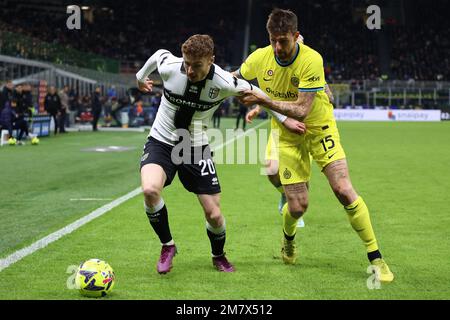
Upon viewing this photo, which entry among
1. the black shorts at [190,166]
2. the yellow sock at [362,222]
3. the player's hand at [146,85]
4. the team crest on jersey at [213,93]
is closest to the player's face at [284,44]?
the team crest on jersey at [213,93]

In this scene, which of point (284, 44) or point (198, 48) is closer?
point (198, 48)

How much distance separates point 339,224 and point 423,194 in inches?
148

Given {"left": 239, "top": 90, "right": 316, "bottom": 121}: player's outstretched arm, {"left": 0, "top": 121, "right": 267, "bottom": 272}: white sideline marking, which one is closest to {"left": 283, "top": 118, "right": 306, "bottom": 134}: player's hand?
{"left": 239, "top": 90, "right": 316, "bottom": 121}: player's outstretched arm

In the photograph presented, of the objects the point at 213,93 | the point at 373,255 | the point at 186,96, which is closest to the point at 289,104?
the point at 213,93

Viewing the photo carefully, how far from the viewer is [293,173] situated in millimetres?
7086

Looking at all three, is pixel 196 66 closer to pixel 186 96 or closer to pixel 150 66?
pixel 186 96

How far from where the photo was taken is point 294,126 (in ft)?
21.4

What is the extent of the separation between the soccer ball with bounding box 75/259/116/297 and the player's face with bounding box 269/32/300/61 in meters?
2.48

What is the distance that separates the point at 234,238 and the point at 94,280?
9.44 ft

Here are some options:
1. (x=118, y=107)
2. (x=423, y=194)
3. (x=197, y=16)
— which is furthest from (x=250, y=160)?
(x=197, y=16)

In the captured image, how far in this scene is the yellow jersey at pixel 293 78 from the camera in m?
6.68

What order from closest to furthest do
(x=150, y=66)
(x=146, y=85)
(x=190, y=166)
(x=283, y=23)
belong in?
(x=283, y=23) → (x=190, y=166) → (x=150, y=66) → (x=146, y=85)

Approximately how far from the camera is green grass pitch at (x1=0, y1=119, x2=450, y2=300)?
5.96 metres
